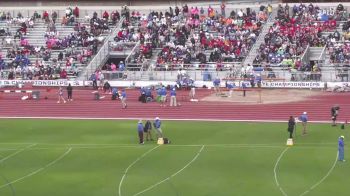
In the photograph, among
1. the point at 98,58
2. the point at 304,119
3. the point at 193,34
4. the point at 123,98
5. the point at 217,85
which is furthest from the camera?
the point at 193,34

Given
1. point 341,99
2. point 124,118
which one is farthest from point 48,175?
point 341,99

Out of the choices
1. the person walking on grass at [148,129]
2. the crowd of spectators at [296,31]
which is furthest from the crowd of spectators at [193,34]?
the person walking on grass at [148,129]

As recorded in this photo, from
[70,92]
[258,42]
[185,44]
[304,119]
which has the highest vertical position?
[258,42]

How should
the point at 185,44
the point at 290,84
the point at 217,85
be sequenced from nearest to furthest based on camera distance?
the point at 217,85
the point at 290,84
the point at 185,44

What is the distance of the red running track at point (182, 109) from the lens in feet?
159

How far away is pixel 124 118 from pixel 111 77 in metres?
14.7

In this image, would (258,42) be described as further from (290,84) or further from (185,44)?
(290,84)

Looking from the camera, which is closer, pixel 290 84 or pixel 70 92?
pixel 70 92

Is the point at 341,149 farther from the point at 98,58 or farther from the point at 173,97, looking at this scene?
the point at 98,58

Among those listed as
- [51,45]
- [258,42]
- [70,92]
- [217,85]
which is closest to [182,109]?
[217,85]

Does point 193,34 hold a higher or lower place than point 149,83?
higher

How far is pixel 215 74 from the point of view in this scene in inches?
2409

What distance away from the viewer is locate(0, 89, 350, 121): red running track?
48.4 metres

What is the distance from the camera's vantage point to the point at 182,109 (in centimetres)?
5106
